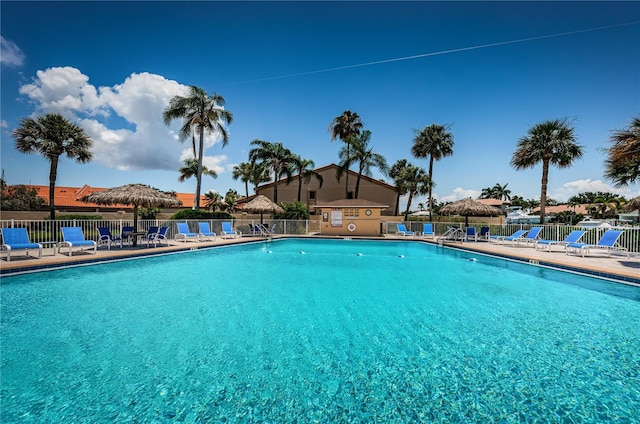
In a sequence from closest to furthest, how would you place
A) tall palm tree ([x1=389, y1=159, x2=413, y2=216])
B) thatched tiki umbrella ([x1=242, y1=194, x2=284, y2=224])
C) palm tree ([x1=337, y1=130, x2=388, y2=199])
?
thatched tiki umbrella ([x1=242, y1=194, x2=284, y2=224])
palm tree ([x1=337, y1=130, x2=388, y2=199])
tall palm tree ([x1=389, y1=159, x2=413, y2=216])

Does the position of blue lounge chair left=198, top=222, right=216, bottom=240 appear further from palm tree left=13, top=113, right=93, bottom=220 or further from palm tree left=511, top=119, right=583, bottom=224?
palm tree left=511, top=119, right=583, bottom=224

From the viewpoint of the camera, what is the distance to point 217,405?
2770mm

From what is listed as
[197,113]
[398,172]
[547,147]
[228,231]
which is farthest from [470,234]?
[197,113]

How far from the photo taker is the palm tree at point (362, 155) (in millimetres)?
26750

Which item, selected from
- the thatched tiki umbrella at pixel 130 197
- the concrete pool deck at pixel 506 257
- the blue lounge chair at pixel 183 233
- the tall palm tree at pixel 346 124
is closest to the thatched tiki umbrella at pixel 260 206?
the blue lounge chair at pixel 183 233

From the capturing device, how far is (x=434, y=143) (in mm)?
27688

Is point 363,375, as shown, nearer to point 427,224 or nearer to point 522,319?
point 522,319

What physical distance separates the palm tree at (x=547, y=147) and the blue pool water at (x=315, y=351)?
53.7 ft

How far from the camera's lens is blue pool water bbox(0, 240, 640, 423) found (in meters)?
2.75

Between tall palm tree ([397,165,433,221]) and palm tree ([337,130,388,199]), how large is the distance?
2.04 m

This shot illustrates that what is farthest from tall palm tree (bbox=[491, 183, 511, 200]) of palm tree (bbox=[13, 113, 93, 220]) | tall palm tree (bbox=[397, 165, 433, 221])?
palm tree (bbox=[13, 113, 93, 220])

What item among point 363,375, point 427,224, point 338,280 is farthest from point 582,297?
point 427,224

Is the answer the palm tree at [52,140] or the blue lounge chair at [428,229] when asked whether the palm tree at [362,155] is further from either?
the palm tree at [52,140]

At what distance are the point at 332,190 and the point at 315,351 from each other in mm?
28451
